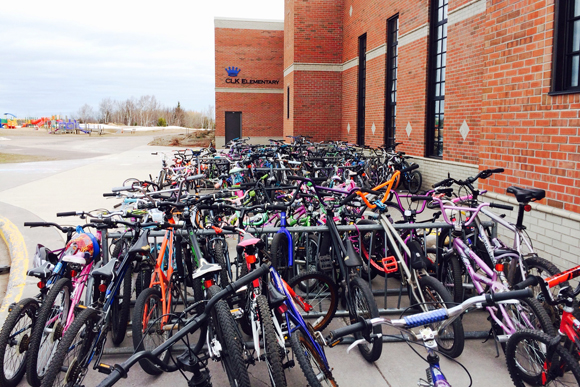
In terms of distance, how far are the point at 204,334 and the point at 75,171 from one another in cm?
1688

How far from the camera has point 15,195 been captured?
12477 mm

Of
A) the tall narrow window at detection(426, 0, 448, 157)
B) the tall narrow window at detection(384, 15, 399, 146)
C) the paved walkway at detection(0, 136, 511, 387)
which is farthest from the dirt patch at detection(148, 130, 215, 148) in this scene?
the tall narrow window at detection(426, 0, 448, 157)

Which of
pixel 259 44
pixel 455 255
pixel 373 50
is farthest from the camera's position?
pixel 259 44

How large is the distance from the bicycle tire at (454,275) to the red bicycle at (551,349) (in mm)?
937

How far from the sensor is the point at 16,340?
136 inches

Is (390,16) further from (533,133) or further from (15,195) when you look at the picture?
(15,195)

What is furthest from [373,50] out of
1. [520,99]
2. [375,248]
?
[375,248]

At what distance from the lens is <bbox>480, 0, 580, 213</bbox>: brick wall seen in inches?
197

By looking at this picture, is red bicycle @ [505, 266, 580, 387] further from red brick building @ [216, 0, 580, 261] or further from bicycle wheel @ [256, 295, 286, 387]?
red brick building @ [216, 0, 580, 261]

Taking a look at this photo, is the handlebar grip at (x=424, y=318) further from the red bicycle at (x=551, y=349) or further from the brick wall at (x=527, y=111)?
the brick wall at (x=527, y=111)

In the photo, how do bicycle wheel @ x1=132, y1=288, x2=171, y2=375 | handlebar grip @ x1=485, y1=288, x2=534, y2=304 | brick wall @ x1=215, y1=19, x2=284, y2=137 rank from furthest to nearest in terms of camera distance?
brick wall @ x1=215, y1=19, x2=284, y2=137 → bicycle wheel @ x1=132, y1=288, x2=171, y2=375 → handlebar grip @ x1=485, y1=288, x2=534, y2=304

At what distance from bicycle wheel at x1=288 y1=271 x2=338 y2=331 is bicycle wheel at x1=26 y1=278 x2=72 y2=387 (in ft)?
5.88

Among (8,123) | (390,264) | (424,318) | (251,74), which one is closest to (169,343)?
(424,318)

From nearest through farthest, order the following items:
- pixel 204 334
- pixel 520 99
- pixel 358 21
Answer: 1. pixel 204 334
2. pixel 520 99
3. pixel 358 21
